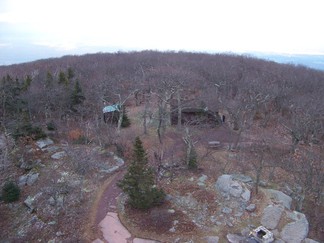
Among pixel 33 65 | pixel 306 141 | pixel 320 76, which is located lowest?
pixel 306 141

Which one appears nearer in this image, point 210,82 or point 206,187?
point 206,187

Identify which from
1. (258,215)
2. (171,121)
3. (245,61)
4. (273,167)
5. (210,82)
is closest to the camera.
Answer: (258,215)

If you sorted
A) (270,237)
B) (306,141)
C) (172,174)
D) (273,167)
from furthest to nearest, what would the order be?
(306,141), (273,167), (172,174), (270,237)

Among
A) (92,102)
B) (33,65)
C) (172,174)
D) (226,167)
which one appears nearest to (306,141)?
(226,167)

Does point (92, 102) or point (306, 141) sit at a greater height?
point (92, 102)

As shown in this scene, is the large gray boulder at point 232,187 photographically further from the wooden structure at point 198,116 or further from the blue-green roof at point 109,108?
the blue-green roof at point 109,108

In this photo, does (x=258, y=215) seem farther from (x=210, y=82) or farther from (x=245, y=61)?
(x=245, y=61)

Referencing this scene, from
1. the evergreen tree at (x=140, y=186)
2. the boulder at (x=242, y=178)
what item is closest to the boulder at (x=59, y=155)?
the evergreen tree at (x=140, y=186)
